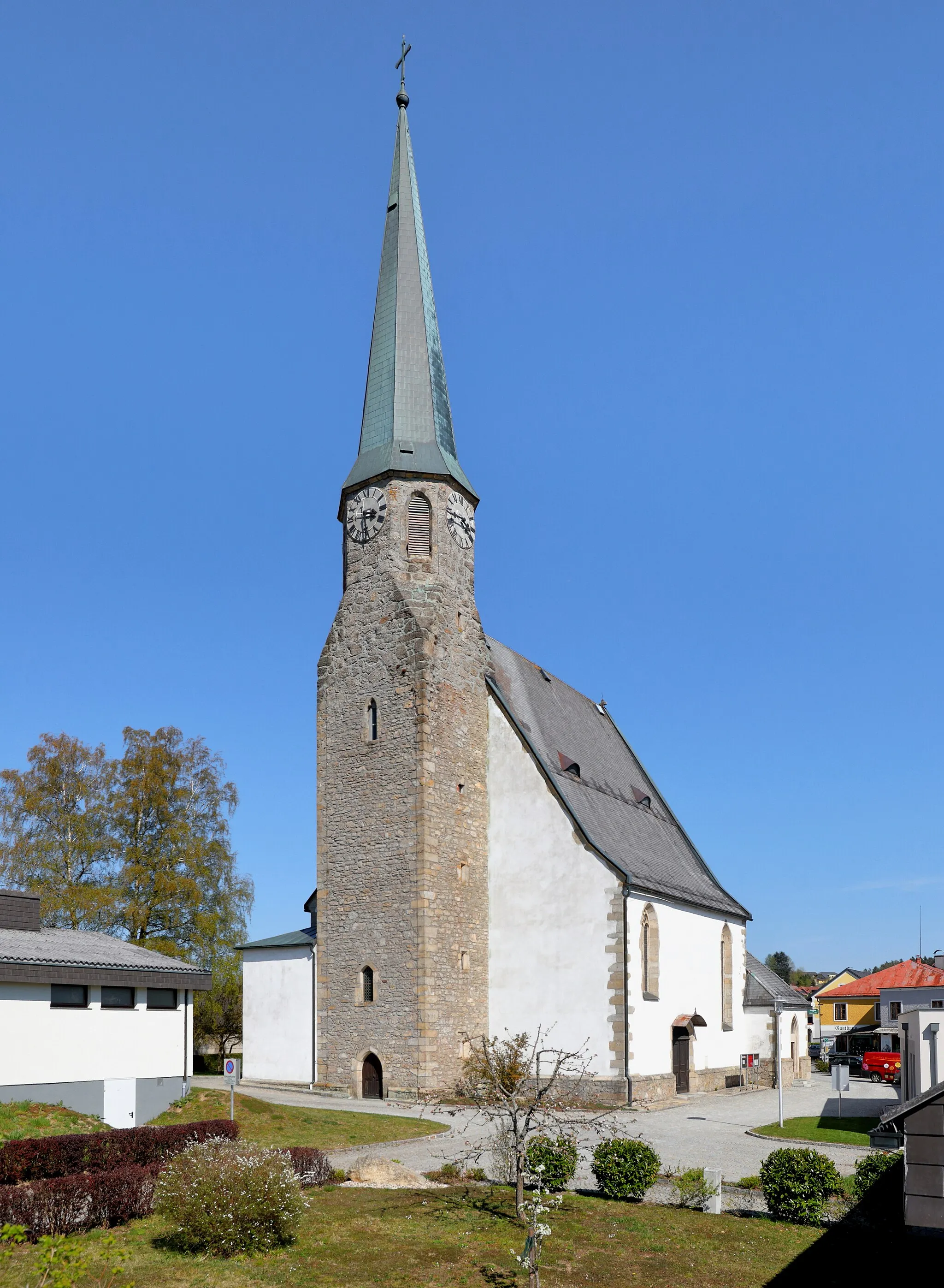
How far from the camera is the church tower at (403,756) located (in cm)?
2798

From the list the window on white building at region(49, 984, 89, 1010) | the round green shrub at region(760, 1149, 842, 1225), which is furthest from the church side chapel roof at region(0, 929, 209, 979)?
the round green shrub at region(760, 1149, 842, 1225)

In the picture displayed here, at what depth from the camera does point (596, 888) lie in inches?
1140

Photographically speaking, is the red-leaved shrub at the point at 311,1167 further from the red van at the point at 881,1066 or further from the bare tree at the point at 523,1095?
the red van at the point at 881,1066

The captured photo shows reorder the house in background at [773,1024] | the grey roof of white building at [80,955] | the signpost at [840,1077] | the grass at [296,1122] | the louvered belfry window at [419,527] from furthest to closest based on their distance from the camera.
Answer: the house in background at [773,1024] < the louvered belfry window at [419,527] < the signpost at [840,1077] < the grey roof of white building at [80,955] < the grass at [296,1122]

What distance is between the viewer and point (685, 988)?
3306 cm

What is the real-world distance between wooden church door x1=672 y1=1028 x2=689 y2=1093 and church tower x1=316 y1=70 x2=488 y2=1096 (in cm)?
635

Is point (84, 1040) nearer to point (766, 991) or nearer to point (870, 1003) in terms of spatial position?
point (766, 991)

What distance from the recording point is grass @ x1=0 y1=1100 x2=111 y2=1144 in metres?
18.0

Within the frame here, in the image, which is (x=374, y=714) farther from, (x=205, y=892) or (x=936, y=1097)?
(x=936, y=1097)

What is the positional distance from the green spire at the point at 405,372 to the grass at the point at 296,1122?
1680cm

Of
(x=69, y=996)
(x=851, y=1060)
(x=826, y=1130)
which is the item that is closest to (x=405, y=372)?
(x=69, y=996)

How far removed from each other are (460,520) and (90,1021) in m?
17.2

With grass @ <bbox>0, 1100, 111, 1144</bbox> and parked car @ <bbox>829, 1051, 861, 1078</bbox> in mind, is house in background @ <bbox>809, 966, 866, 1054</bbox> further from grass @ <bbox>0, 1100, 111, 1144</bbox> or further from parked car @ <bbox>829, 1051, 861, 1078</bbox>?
grass @ <bbox>0, 1100, 111, 1144</bbox>

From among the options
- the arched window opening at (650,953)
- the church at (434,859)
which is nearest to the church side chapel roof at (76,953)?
the church at (434,859)
